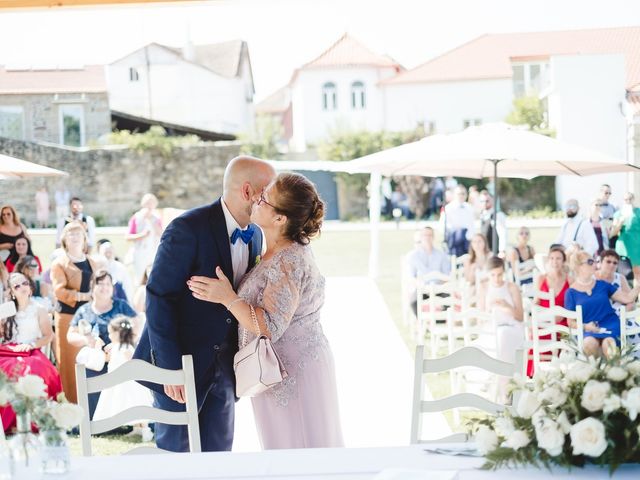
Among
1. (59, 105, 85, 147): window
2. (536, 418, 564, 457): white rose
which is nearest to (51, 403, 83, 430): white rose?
(536, 418, 564, 457): white rose

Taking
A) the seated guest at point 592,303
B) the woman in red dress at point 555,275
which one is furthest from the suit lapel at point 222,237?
the woman in red dress at point 555,275

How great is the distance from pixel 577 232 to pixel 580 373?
35.3ft

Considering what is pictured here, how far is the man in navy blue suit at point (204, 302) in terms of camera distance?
3.77m

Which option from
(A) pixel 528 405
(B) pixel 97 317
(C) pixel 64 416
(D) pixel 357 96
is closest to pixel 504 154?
(B) pixel 97 317

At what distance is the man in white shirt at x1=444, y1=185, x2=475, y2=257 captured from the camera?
577 inches

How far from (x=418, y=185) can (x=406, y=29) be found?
54.5 ft

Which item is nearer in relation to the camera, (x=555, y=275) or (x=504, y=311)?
(x=504, y=311)

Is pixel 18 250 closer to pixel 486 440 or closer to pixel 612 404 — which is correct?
pixel 486 440

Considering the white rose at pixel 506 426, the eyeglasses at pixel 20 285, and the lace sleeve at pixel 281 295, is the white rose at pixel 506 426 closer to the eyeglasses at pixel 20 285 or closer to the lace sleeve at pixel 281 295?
the lace sleeve at pixel 281 295

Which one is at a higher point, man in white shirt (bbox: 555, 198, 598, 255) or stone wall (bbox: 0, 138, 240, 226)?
stone wall (bbox: 0, 138, 240, 226)

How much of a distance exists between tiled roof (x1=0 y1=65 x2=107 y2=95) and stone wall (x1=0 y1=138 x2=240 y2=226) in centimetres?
438

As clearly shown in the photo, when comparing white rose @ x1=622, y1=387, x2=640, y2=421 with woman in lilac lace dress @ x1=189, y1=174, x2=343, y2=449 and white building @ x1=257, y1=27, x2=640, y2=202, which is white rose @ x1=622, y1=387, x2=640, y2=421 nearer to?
woman in lilac lace dress @ x1=189, y1=174, x2=343, y2=449

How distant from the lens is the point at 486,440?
2.53m

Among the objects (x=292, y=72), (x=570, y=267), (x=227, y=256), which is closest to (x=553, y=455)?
(x=227, y=256)
